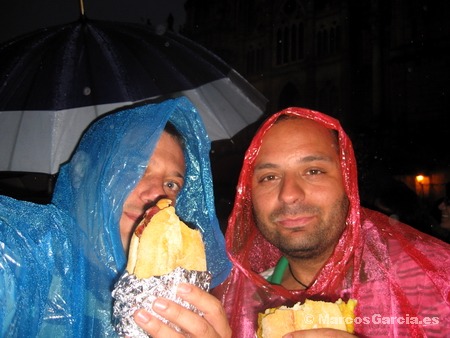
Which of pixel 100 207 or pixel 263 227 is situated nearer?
pixel 100 207

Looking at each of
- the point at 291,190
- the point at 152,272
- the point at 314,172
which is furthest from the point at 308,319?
the point at 314,172

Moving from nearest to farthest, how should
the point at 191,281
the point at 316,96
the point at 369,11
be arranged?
the point at 191,281
the point at 369,11
the point at 316,96

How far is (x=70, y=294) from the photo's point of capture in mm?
1190

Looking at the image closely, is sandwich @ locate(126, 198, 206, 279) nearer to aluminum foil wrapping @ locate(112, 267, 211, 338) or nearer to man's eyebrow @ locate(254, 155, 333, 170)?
aluminum foil wrapping @ locate(112, 267, 211, 338)

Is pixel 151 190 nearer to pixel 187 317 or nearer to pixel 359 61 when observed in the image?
pixel 187 317

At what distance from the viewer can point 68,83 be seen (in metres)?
2.58

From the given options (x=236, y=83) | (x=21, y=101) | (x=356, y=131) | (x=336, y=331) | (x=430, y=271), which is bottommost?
(x=336, y=331)

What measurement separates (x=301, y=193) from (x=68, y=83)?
1660mm

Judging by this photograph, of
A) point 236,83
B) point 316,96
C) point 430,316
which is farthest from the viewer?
point 316,96

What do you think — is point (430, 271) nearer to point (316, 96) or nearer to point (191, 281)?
point (191, 281)

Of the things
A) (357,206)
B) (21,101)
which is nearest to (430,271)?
(357,206)

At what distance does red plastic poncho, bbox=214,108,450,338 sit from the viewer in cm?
171

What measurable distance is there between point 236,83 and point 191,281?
8.04 feet

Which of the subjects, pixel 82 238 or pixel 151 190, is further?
pixel 151 190
